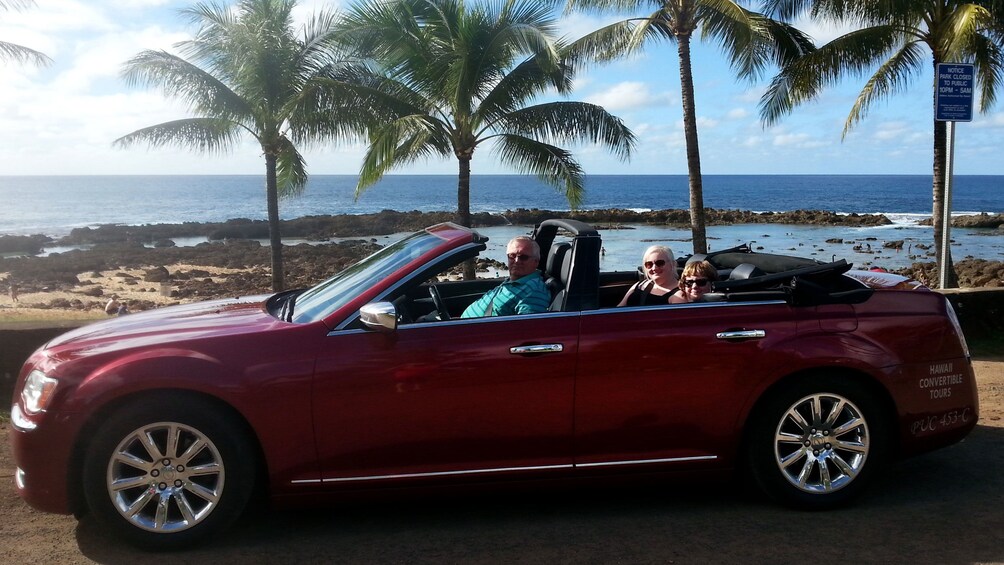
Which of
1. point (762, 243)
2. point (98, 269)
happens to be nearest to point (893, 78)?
point (762, 243)

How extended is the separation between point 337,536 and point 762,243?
37871 millimetres

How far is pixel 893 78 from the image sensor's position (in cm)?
1616

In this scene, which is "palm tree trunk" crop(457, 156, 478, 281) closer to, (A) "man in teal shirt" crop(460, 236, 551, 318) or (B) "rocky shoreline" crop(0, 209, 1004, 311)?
(B) "rocky shoreline" crop(0, 209, 1004, 311)

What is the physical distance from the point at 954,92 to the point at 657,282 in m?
5.39

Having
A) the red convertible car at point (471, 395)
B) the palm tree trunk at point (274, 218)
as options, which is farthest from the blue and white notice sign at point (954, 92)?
the palm tree trunk at point (274, 218)

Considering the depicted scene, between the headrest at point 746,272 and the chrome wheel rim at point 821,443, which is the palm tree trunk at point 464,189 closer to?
the headrest at point 746,272

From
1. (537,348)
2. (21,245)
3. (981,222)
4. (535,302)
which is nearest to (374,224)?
(21,245)

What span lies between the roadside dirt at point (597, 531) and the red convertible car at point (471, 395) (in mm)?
210

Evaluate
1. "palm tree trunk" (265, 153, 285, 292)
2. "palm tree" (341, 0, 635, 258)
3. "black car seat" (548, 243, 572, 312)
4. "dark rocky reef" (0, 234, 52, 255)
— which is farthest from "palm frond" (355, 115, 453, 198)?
"dark rocky reef" (0, 234, 52, 255)

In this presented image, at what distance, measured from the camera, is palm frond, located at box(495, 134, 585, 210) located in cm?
1529

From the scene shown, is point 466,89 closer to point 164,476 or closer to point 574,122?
point 574,122

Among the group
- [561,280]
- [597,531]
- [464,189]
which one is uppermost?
[464,189]

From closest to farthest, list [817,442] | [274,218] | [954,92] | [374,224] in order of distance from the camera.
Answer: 1. [817,442]
2. [954,92]
3. [274,218]
4. [374,224]

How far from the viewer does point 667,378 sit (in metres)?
4.35
